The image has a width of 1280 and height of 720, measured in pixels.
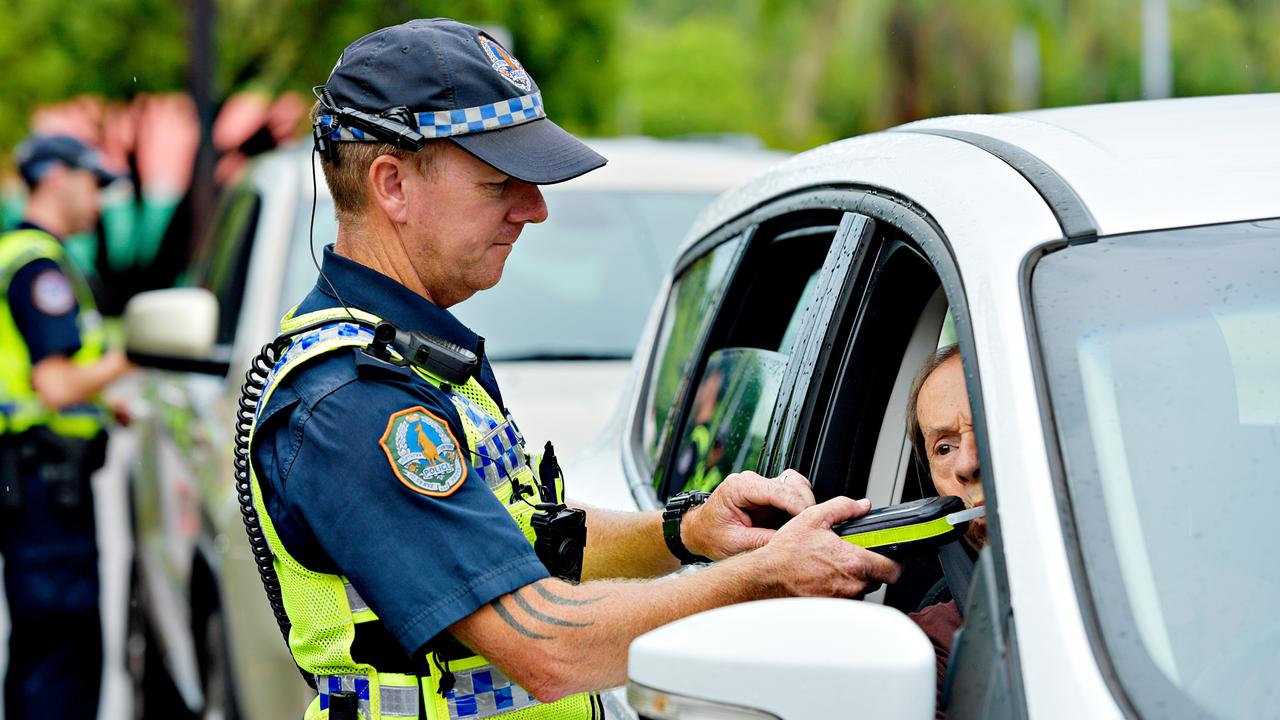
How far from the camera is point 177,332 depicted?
193 inches

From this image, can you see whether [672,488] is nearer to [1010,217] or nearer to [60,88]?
[1010,217]

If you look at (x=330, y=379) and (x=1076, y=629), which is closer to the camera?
(x=1076, y=629)

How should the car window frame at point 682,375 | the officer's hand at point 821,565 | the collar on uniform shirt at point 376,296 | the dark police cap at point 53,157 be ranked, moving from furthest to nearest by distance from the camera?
the dark police cap at point 53,157, the car window frame at point 682,375, the collar on uniform shirt at point 376,296, the officer's hand at point 821,565

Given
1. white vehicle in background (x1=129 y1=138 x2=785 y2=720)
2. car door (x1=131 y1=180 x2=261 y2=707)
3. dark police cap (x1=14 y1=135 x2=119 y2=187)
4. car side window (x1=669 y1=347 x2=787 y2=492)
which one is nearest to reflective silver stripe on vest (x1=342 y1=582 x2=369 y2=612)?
car side window (x1=669 y1=347 x2=787 y2=492)

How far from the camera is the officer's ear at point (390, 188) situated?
6.76ft

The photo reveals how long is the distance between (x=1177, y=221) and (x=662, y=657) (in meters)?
0.77

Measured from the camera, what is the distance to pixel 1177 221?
1.76 meters

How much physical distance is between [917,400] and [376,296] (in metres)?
0.77

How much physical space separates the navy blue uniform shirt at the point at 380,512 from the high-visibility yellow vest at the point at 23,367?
355 centimetres

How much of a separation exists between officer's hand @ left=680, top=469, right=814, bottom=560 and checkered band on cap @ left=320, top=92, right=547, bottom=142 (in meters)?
0.59

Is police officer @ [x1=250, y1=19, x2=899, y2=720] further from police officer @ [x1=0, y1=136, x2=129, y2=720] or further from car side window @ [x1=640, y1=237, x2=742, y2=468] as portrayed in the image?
police officer @ [x1=0, y1=136, x2=129, y2=720]

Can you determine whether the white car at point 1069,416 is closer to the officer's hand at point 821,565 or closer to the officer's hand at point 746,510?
the officer's hand at point 746,510

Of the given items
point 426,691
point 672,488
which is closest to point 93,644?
point 672,488

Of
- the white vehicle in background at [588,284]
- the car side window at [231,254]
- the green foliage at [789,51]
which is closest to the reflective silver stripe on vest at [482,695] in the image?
the white vehicle in background at [588,284]
